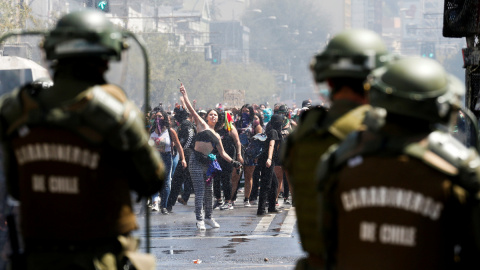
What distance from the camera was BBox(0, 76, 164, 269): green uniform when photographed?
13.4 feet

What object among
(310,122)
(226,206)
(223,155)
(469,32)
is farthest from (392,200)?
(226,206)

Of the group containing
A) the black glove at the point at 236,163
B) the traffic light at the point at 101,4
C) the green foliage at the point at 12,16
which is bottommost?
the black glove at the point at 236,163

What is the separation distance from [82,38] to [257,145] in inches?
499

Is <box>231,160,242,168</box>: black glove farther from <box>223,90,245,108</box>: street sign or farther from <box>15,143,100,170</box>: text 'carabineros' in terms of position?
<box>223,90,245,108</box>: street sign

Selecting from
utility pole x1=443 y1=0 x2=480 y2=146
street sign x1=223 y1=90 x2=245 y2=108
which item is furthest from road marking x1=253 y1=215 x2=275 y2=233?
street sign x1=223 y1=90 x2=245 y2=108

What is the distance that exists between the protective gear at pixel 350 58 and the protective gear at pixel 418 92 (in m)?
0.61

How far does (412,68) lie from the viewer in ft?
11.6

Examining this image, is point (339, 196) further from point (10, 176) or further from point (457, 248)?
point (10, 176)

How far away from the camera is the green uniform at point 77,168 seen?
4098 mm

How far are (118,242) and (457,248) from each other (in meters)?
1.45

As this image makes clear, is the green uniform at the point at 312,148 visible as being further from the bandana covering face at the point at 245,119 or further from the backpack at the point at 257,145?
the bandana covering face at the point at 245,119

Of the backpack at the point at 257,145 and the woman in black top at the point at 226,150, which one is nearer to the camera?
the backpack at the point at 257,145

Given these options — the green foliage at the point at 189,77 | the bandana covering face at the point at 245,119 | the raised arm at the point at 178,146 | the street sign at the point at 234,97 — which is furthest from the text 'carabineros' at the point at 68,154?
the green foliage at the point at 189,77

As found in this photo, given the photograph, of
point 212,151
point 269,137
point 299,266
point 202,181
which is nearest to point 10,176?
point 299,266
